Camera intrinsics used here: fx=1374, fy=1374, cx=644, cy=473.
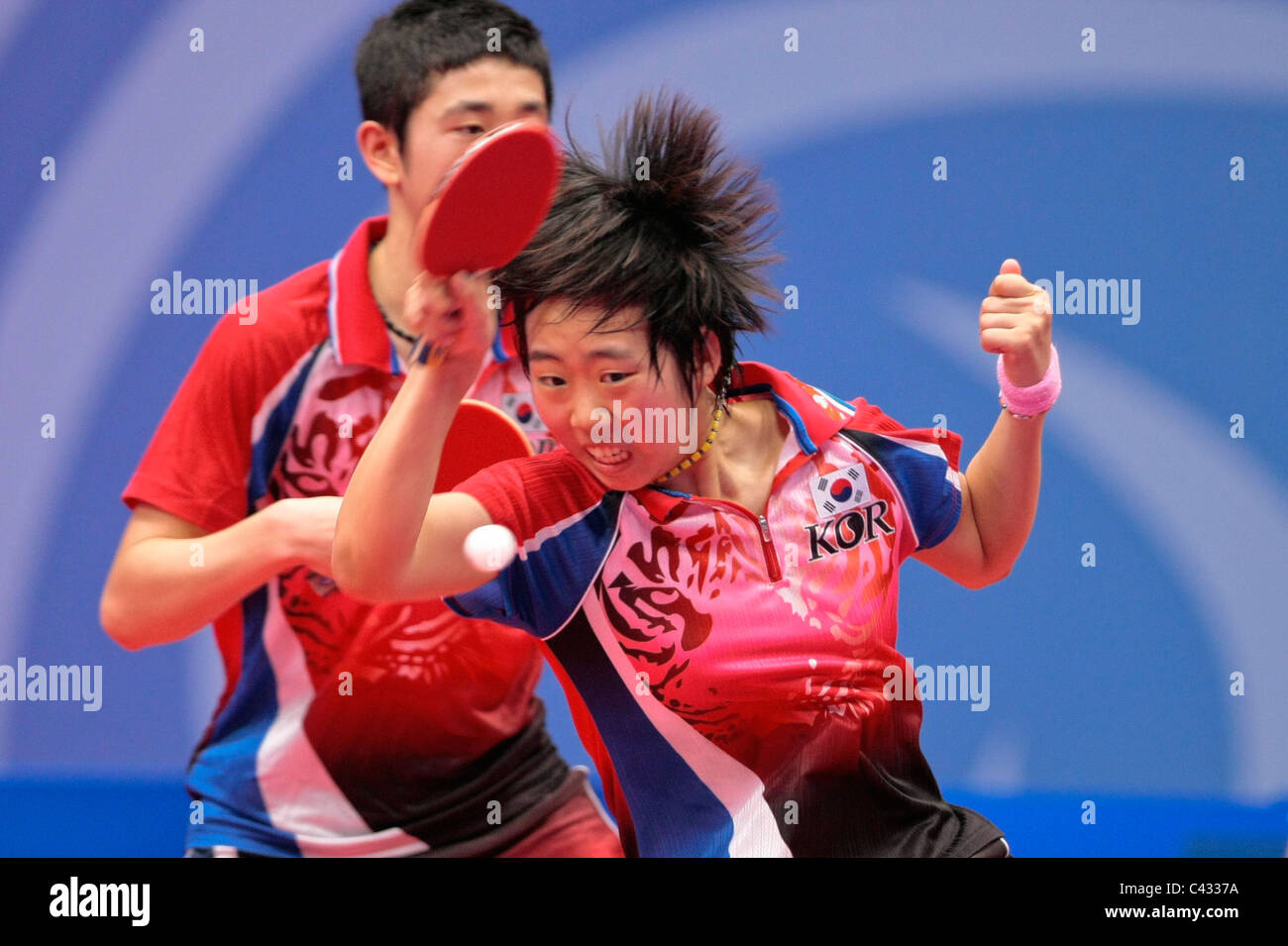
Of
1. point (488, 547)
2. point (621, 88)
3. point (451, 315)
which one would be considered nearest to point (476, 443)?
point (488, 547)

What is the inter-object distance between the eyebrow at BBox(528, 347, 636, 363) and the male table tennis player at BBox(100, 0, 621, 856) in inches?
19.3

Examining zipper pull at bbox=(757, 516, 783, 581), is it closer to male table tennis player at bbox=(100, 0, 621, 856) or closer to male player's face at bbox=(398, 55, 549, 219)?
male table tennis player at bbox=(100, 0, 621, 856)

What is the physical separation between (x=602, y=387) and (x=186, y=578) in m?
0.77

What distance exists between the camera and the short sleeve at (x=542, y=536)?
67.1 inches

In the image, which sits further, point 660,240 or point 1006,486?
point 1006,486

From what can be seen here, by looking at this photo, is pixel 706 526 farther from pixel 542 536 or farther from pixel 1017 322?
pixel 1017 322

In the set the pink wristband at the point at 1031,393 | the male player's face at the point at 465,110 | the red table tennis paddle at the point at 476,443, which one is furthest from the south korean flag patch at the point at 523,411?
the pink wristband at the point at 1031,393

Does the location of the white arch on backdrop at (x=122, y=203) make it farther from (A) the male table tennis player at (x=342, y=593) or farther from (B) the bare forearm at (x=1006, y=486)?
(B) the bare forearm at (x=1006, y=486)

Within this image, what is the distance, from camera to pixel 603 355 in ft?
5.42

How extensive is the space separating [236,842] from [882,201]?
160cm

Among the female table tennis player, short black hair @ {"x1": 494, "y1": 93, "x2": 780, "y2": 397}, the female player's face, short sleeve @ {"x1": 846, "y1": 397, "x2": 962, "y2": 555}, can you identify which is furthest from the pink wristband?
the female player's face

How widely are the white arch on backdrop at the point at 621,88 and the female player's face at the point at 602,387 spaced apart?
0.93m
